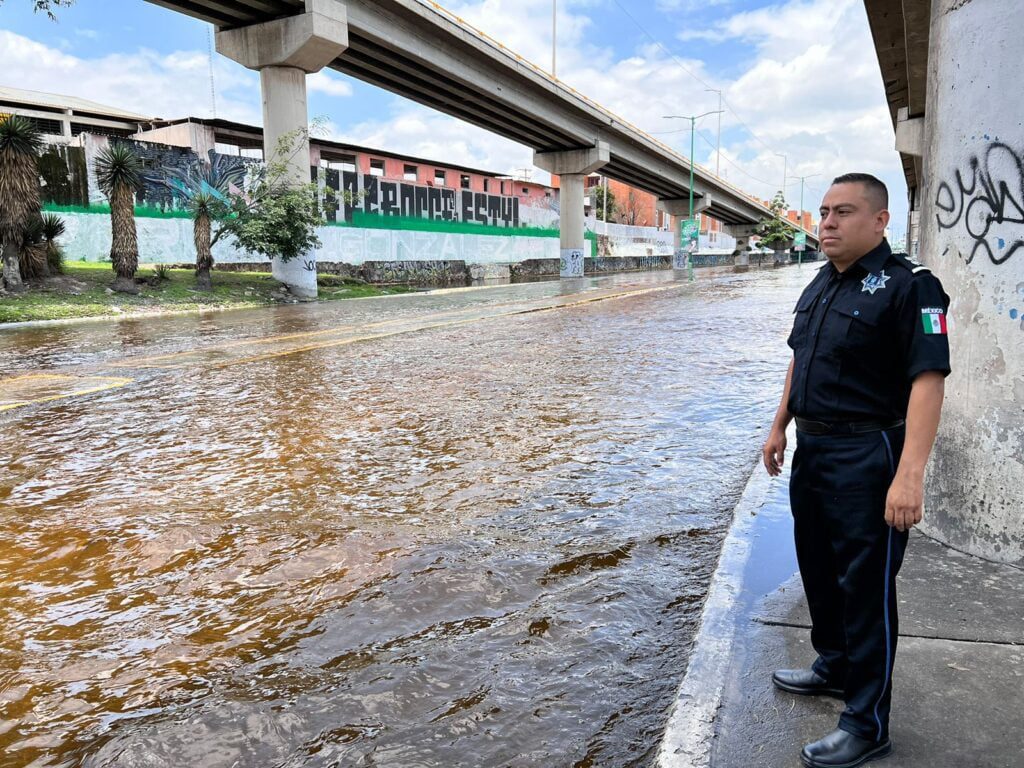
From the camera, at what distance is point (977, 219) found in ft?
11.8

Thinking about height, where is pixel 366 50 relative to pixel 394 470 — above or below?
above

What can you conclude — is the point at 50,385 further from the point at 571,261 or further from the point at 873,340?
the point at 571,261

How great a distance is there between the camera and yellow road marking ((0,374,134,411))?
8.14m

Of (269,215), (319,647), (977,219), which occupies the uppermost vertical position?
(269,215)

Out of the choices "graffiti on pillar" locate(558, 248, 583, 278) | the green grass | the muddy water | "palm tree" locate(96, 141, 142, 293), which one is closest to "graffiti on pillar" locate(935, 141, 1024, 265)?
the muddy water

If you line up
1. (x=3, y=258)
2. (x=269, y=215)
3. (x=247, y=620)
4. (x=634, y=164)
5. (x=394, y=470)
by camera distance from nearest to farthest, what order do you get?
(x=247, y=620) < (x=394, y=470) < (x=3, y=258) < (x=269, y=215) < (x=634, y=164)

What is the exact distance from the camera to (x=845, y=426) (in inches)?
94.7

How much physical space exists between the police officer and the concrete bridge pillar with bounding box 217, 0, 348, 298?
25.7m

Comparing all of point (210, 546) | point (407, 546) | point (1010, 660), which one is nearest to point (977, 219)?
point (1010, 660)

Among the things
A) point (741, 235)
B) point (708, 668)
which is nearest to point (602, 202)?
point (741, 235)

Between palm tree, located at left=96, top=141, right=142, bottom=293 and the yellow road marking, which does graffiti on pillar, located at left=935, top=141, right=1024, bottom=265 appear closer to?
the yellow road marking

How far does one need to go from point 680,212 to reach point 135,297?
62505mm

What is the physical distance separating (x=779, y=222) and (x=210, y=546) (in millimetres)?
102954

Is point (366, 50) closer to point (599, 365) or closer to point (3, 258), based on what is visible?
point (3, 258)
